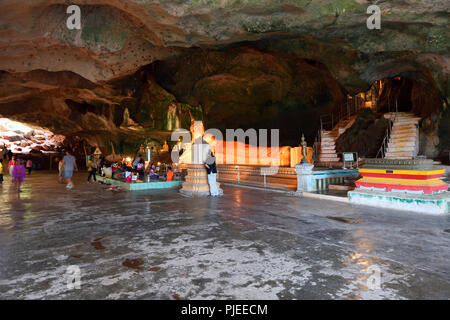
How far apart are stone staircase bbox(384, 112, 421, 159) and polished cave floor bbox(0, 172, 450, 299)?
748 cm

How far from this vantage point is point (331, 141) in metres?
15.8

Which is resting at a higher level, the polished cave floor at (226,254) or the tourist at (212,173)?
the tourist at (212,173)

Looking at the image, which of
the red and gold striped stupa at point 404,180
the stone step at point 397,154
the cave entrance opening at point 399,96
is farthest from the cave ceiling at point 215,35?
the red and gold striped stupa at point 404,180

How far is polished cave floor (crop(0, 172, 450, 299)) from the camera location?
244 cm

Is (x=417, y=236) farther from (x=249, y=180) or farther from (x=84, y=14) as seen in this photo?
(x=84, y=14)

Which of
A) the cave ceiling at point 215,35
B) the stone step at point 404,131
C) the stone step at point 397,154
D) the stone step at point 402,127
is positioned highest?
the cave ceiling at point 215,35

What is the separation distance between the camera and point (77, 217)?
5586 millimetres

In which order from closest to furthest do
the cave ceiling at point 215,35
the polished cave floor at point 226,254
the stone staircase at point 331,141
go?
the polished cave floor at point 226,254 < the cave ceiling at point 215,35 < the stone staircase at point 331,141

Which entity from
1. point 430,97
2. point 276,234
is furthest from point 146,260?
point 430,97

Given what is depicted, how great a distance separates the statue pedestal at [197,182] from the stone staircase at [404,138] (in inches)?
329

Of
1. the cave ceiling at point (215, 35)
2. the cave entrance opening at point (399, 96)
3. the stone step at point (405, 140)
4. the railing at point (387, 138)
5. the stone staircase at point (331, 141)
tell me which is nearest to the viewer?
the cave ceiling at point (215, 35)

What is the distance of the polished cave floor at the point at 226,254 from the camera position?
8.01 feet

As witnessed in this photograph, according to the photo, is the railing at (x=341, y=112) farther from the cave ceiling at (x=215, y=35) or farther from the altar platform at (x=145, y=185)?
the altar platform at (x=145, y=185)

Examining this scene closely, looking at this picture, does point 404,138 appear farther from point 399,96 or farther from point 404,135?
point 399,96
